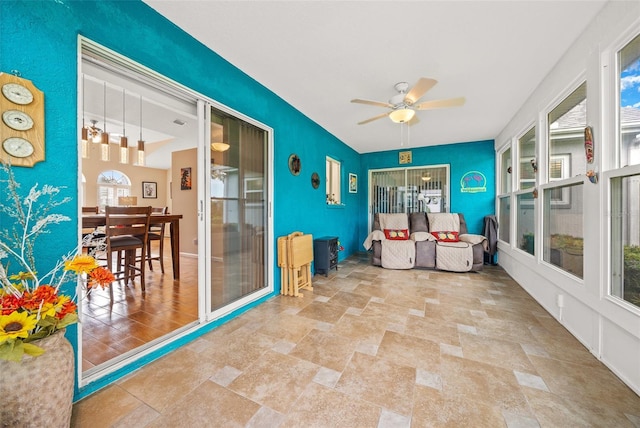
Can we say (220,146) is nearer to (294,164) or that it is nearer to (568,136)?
(294,164)

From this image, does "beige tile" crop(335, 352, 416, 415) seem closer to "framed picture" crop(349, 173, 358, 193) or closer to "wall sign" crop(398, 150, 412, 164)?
"framed picture" crop(349, 173, 358, 193)

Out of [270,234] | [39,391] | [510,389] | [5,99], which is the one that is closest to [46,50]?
[5,99]

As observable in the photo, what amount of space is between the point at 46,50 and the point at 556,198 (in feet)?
13.5

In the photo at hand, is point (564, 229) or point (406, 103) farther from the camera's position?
point (406, 103)

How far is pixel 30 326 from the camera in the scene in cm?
88

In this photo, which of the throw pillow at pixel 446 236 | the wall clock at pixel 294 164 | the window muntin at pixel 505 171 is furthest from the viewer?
the throw pillow at pixel 446 236

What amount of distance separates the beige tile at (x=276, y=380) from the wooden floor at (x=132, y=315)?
945 millimetres

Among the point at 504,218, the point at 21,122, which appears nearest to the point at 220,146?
the point at 21,122

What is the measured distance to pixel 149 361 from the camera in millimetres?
1701

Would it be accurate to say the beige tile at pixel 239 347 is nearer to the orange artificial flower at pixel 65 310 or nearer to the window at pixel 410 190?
the orange artificial flower at pixel 65 310

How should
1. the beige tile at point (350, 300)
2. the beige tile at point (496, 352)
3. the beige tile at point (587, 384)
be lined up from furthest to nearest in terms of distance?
the beige tile at point (350, 300) < the beige tile at point (496, 352) < the beige tile at point (587, 384)

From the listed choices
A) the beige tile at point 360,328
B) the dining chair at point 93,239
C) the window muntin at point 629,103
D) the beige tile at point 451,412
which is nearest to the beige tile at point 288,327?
the beige tile at point 360,328

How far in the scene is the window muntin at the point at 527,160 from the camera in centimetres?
308

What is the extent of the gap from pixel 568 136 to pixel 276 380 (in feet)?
10.8
